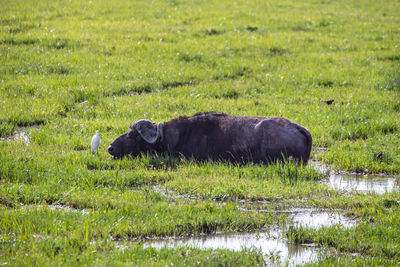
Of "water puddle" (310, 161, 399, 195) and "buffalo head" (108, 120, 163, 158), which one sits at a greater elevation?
"buffalo head" (108, 120, 163, 158)

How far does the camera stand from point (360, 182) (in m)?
9.12

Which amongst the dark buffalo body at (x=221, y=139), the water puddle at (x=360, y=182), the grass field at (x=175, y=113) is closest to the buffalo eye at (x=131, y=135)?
the dark buffalo body at (x=221, y=139)

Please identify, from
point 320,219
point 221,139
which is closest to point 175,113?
point 221,139

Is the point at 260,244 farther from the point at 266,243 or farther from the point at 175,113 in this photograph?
the point at 175,113

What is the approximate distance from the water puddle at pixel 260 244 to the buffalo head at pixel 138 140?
374 centimetres

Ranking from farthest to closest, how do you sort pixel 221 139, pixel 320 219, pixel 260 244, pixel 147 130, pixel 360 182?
pixel 147 130
pixel 221 139
pixel 360 182
pixel 320 219
pixel 260 244

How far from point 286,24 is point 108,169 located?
15.5m

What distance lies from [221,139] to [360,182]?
260 centimetres

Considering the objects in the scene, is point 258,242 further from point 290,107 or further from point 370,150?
point 290,107

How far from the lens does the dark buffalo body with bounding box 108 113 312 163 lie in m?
9.42

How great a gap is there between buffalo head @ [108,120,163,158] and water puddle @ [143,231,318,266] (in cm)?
374

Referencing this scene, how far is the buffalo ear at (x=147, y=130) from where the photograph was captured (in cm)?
1005

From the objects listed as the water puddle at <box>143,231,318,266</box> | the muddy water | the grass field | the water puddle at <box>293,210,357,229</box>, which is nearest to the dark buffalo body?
the grass field

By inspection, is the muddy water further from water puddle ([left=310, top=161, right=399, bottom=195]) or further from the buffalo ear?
the buffalo ear
